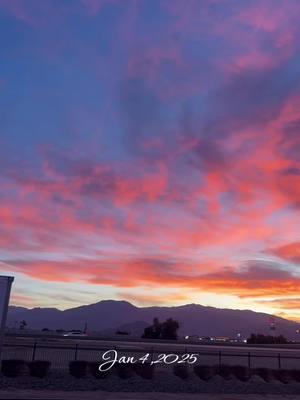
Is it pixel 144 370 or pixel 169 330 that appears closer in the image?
pixel 144 370

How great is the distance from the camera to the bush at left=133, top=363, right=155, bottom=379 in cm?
2586

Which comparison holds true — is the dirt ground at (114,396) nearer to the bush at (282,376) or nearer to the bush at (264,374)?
the bush at (264,374)

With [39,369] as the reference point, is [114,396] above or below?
below

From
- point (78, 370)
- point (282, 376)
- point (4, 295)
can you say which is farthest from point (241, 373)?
point (4, 295)

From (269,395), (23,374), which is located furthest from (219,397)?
(23,374)

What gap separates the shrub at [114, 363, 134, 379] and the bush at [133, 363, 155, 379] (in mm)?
272

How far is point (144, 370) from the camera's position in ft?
85.2

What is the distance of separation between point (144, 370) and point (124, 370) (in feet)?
3.73

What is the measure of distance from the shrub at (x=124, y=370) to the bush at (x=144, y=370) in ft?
0.89

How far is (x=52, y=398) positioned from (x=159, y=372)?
10.8 metres

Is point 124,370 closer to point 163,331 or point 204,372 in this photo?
point 204,372

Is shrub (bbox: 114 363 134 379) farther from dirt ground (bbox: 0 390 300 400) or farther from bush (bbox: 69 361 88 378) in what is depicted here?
dirt ground (bbox: 0 390 300 400)

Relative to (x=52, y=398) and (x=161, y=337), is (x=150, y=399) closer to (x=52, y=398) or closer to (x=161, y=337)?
(x=52, y=398)

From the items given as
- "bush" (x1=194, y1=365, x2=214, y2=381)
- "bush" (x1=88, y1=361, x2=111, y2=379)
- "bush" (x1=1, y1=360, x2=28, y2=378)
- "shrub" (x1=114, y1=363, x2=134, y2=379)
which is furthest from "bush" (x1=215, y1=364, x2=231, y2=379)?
"bush" (x1=1, y1=360, x2=28, y2=378)
